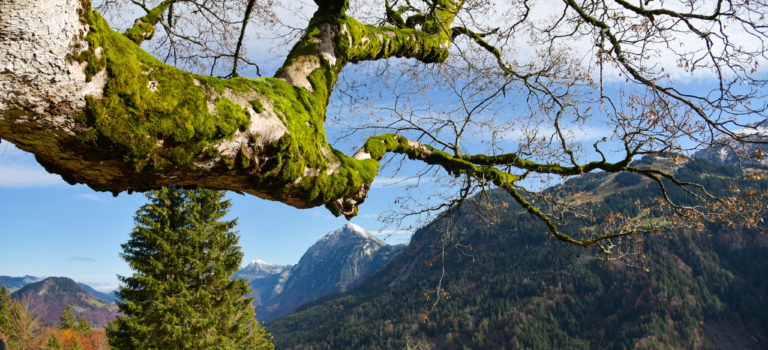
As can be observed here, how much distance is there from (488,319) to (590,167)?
122 meters

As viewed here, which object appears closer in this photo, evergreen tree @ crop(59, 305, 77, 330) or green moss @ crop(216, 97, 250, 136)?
green moss @ crop(216, 97, 250, 136)

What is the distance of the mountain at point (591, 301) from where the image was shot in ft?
307

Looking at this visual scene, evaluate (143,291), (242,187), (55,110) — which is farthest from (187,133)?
(143,291)

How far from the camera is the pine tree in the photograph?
1481 cm

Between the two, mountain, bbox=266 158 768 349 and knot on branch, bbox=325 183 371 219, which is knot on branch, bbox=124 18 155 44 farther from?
mountain, bbox=266 158 768 349

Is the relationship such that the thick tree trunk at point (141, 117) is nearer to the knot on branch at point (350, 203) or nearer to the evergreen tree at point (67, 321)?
the knot on branch at point (350, 203)

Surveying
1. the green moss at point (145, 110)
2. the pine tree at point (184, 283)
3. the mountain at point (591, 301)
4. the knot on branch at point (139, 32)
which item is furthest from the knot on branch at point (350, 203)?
the mountain at point (591, 301)

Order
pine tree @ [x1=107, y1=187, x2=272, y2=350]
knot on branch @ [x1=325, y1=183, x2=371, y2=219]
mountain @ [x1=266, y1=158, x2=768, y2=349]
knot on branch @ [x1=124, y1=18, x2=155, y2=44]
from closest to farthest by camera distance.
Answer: knot on branch @ [x1=325, y1=183, x2=371, y2=219]
knot on branch @ [x1=124, y1=18, x2=155, y2=44]
pine tree @ [x1=107, y1=187, x2=272, y2=350]
mountain @ [x1=266, y1=158, x2=768, y2=349]

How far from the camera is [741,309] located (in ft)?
316

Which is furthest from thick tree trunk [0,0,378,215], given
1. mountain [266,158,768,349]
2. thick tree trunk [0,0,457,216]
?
mountain [266,158,768,349]

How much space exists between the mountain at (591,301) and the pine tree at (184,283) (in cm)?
5890

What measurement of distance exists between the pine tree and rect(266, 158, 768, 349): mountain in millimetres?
58901

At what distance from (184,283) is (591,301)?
4831 inches

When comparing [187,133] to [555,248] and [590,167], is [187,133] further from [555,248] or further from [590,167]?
[555,248]
